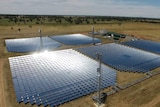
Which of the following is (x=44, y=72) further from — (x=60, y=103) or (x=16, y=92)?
(x=60, y=103)

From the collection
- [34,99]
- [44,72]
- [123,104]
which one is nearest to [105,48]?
[44,72]

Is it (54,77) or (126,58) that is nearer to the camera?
(54,77)

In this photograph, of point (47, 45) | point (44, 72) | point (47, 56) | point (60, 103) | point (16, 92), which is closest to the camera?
point (60, 103)

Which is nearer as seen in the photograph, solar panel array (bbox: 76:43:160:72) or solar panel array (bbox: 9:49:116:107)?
solar panel array (bbox: 9:49:116:107)

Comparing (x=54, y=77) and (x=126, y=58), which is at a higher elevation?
(x=126, y=58)

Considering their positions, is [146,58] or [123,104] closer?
[123,104]

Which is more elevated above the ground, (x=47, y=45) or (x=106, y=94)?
(x=47, y=45)
